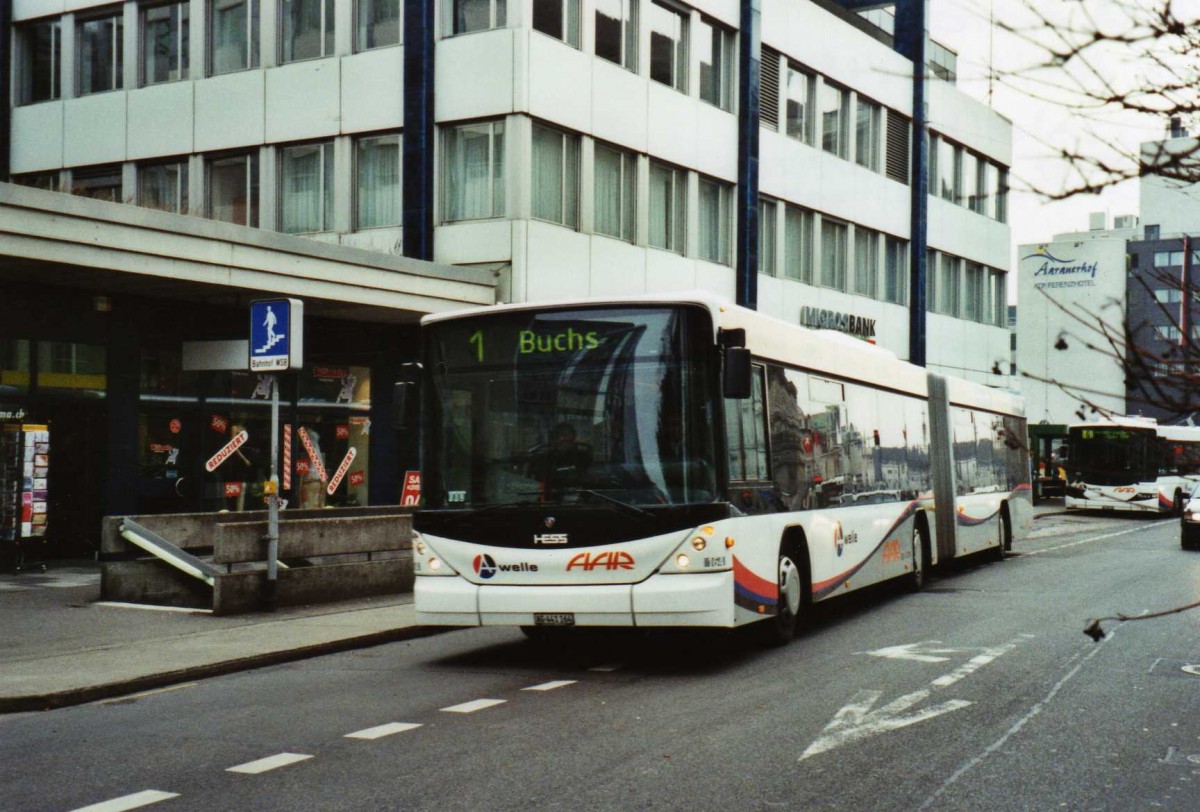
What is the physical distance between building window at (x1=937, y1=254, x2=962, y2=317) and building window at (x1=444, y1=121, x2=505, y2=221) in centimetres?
2151

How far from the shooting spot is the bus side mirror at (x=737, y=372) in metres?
10.2

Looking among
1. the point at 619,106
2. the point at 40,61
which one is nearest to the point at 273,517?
the point at 619,106

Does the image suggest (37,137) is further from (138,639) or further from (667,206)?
(138,639)

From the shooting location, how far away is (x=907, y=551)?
1672cm

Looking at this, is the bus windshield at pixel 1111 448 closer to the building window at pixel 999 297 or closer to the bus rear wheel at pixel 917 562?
the building window at pixel 999 297

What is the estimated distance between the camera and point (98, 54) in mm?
28859

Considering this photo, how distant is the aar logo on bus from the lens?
35.0 ft

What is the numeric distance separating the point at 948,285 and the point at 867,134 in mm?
7494

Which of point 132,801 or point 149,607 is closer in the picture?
point 132,801

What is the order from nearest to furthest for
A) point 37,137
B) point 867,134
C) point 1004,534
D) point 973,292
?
point 1004,534 < point 37,137 < point 867,134 < point 973,292

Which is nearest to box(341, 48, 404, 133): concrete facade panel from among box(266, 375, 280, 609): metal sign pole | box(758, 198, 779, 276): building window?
box(758, 198, 779, 276): building window

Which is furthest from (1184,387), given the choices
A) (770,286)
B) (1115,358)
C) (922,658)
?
(770,286)

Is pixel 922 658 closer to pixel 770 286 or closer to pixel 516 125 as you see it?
pixel 516 125

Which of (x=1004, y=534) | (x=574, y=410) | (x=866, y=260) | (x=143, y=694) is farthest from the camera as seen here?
(x=866, y=260)
